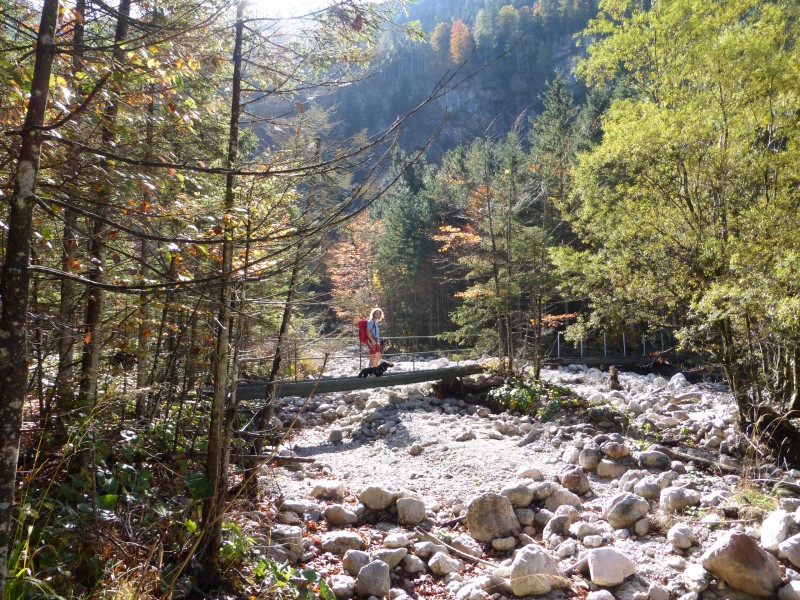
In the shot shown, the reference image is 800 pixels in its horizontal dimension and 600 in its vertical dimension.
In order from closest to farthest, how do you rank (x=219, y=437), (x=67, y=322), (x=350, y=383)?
1. (x=219, y=437)
2. (x=67, y=322)
3. (x=350, y=383)

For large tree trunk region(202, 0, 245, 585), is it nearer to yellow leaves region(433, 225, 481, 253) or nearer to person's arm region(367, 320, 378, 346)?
person's arm region(367, 320, 378, 346)

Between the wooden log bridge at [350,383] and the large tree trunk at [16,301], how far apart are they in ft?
16.5

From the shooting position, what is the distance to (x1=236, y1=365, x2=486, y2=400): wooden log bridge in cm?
841

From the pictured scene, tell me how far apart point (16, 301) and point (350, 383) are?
8450 mm

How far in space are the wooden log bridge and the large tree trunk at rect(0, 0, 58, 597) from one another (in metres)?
5.04

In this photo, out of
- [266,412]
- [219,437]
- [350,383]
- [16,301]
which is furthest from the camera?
[350,383]

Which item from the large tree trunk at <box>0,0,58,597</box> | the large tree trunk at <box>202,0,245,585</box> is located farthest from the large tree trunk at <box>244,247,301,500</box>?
the large tree trunk at <box>0,0,58,597</box>

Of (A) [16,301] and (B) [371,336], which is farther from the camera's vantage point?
(B) [371,336]

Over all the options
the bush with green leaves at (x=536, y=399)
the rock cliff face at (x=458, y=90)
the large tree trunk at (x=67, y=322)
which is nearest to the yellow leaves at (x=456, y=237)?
the bush with green leaves at (x=536, y=399)

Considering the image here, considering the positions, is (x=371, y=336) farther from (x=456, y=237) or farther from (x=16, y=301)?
(x=16, y=301)

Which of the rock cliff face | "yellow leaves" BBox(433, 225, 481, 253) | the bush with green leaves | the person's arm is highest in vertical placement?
the rock cliff face

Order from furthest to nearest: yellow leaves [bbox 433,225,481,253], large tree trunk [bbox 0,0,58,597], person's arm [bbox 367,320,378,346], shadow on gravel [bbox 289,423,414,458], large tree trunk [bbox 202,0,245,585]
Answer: yellow leaves [bbox 433,225,481,253], person's arm [bbox 367,320,378,346], shadow on gravel [bbox 289,423,414,458], large tree trunk [bbox 202,0,245,585], large tree trunk [bbox 0,0,58,597]

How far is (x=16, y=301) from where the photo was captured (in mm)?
1749

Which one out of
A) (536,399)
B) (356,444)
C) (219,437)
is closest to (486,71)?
(536,399)
